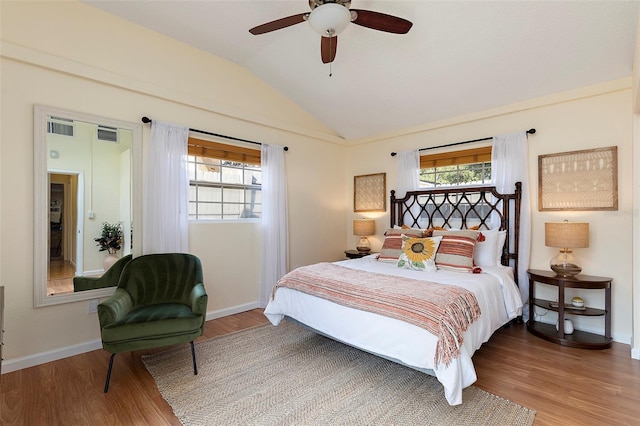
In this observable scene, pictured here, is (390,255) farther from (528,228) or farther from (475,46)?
(475,46)

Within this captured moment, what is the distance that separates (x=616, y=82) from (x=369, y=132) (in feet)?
9.44

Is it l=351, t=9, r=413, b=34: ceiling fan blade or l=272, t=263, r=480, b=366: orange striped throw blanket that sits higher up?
l=351, t=9, r=413, b=34: ceiling fan blade

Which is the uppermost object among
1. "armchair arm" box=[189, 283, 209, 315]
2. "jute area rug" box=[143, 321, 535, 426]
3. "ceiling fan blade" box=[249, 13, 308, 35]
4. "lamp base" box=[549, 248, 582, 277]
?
"ceiling fan blade" box=[249, 13, 308, 35]

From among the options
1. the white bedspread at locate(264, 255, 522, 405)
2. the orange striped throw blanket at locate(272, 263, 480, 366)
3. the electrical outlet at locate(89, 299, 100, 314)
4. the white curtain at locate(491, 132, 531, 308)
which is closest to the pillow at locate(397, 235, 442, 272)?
the white bedspread at locate(264, 255, 522, 405)

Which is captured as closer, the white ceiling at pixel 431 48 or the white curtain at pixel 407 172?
the white ceiling at pixel 431 48

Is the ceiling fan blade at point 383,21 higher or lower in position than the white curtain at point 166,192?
higher

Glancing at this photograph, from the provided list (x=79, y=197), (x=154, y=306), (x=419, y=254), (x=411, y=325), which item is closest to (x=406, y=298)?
(x=411, y=325)

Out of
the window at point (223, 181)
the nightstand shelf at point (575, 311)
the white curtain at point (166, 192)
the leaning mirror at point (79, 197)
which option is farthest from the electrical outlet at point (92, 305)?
the nightstand shelf at point (575, 311)

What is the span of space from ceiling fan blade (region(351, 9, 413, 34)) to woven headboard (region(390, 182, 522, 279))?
7.76 feet

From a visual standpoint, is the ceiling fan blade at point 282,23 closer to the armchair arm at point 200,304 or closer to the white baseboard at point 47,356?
the armchair arm at point 200,304

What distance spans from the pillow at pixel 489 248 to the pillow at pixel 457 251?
0.16m

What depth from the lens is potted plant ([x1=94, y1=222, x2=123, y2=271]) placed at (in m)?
2.98

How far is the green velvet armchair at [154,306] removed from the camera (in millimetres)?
2275

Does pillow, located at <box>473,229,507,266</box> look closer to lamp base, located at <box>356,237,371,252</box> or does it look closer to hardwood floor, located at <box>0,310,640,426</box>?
hardwood floor, located at <box>0,310,640,426</box>
